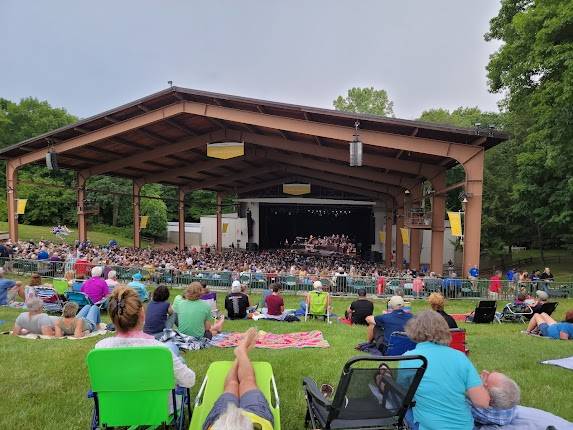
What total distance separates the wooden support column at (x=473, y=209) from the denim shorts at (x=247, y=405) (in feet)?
39.8

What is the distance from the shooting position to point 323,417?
2.76m

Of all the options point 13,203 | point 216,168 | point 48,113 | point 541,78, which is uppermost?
point 48,113

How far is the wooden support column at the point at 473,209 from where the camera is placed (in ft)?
42.8

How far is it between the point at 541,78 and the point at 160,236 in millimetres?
37140

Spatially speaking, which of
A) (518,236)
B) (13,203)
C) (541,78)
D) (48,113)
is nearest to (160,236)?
(48,113)

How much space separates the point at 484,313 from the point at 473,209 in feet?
16.6

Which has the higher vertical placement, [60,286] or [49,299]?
[60,286]

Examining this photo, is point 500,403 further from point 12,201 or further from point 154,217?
point 154,217

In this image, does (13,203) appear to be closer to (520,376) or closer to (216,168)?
(216,168)

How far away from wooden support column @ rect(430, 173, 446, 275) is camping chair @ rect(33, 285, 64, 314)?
44.2 feet

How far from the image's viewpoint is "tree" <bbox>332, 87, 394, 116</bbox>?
56344mm

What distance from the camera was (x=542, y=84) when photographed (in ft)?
49.9

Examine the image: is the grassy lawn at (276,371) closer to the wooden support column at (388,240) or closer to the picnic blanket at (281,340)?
the picnic blanket at (281,340)

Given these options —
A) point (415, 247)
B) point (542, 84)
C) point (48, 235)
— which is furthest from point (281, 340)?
point (48, 235)
